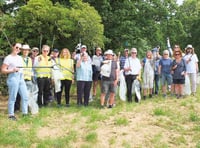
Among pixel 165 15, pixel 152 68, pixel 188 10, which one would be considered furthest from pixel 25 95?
pixel 188 10

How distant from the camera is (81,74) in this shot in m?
9.94

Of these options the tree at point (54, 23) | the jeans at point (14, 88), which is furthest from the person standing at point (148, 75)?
the jeans at point (14, 88)

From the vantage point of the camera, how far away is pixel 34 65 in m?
9.58

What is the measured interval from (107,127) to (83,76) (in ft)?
7.20

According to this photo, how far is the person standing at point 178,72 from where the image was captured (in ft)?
36.4

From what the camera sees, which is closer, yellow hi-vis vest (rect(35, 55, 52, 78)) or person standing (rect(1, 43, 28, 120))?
person standing (rect(1, 43, 28, 120))

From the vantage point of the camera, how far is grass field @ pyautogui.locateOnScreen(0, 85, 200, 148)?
734 centimetres

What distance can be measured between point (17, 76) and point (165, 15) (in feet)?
57.8

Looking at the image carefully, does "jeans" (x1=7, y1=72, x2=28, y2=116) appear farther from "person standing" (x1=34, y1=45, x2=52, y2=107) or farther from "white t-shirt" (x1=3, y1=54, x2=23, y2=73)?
"person standing" (x1=34, y1=45, x2=52, y2=107)

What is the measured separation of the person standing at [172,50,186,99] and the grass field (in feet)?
3.76

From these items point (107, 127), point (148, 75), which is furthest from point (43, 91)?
point (148, 75)

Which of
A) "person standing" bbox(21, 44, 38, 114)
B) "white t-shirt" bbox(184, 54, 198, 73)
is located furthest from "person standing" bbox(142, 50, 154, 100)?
"person standing" bbox(21, 44, 38, 114)

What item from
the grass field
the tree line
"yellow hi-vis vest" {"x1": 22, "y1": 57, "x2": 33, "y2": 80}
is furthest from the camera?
the tree line

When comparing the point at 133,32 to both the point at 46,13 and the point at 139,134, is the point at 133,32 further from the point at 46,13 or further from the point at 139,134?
the point at 139,134
